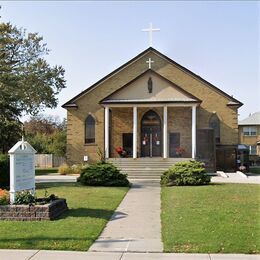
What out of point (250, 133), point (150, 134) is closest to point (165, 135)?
point (150, 134)

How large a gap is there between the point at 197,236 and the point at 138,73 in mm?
29302

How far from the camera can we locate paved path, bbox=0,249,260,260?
7.61 meters

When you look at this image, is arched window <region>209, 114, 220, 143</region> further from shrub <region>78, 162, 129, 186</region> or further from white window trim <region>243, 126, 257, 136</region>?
white window trim <region>243, 126, 257, 136</region>

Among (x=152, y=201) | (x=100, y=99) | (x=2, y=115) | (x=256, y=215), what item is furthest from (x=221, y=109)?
(x=256, y=215)

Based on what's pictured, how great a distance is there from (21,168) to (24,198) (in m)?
1.21

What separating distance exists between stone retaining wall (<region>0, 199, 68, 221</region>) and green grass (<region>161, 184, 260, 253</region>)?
2.91 m

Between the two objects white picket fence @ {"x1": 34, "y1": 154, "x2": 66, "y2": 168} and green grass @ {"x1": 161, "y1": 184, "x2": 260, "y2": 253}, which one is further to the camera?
white picket fence @ {"x1": 34, "y1": 154, "x2": 66, "y2": 168}

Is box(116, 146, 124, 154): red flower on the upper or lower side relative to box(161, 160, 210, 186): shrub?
upper

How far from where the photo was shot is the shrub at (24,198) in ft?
38.1

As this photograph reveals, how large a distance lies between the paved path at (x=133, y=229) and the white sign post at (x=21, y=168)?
2.75 meters

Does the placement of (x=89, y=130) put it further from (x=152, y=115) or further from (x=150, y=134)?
(x=152, y=115)

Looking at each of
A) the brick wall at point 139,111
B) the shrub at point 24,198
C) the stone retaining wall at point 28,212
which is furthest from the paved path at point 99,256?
the brick wall at point 139,111

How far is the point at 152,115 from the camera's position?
36.5m

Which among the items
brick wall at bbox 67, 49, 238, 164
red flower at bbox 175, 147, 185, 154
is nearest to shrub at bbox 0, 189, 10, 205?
red flower at bbox 175, 147, 185, 154
